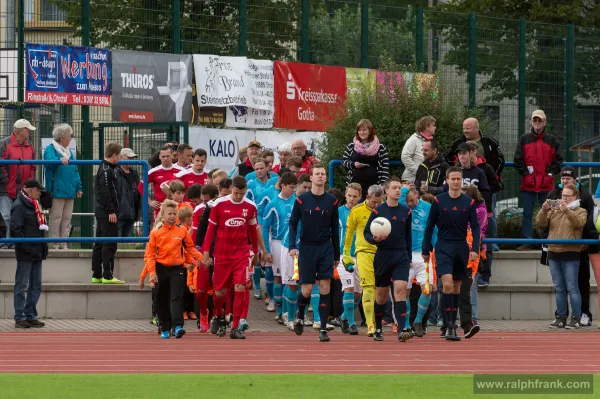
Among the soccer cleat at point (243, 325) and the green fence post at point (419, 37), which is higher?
the green fence post at point (419, 37)

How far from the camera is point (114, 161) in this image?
18.2m

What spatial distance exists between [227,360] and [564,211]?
6332mm

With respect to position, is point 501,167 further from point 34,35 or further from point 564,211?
point 34,35

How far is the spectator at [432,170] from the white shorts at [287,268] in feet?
6.58

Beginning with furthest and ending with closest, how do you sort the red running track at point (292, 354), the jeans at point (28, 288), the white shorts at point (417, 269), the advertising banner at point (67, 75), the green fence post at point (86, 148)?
the advertising banner at point (67, 75)
the green fence post at point (86, 148)
the jeans at point (28, 288)
the white shorts at point (417, 269)
the red running track at point (292, 354)

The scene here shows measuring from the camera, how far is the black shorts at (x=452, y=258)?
16.1m

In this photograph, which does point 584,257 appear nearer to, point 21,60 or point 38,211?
point 38,211

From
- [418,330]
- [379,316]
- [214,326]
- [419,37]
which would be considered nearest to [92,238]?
[214,326]

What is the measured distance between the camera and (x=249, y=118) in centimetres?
2455

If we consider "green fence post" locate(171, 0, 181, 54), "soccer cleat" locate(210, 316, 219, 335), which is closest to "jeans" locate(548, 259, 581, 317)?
"soccer cleat" locate(210, 316, 219, 335)

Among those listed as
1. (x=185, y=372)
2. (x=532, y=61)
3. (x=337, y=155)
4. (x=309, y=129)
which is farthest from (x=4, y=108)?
(x=532, y=61)

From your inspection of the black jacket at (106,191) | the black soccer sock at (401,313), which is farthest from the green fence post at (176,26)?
the black soccer sock at (401,313)

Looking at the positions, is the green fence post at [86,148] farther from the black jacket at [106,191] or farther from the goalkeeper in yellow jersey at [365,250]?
the goalkeeper in yellow jersey at [365,250]

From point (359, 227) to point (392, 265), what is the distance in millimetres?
744
